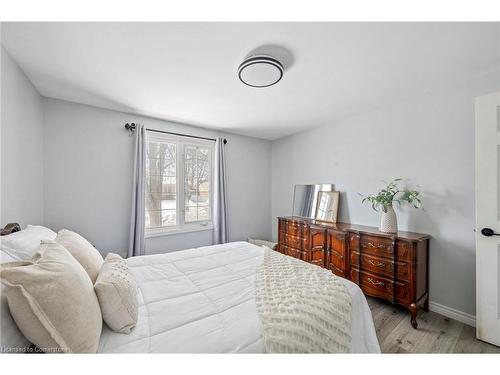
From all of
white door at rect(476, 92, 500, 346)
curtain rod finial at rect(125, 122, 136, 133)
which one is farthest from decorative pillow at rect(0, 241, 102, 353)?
white door at rect(476, 92, 500, 346)

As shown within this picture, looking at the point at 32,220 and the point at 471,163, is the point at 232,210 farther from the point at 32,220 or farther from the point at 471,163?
the point at 471,163

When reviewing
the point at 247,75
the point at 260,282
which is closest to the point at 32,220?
the point at 260,282

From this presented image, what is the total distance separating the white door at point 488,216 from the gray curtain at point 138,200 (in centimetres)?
360

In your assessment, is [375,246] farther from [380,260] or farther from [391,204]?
[391,204]

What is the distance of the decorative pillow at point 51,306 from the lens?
76 centimetres

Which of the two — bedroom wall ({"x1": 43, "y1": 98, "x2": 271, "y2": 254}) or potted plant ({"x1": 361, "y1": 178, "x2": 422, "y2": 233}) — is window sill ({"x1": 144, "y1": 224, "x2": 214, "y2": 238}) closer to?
bedroom wall ({"x1": 43, "y1": 98, "x2": 271, "y2": 254})

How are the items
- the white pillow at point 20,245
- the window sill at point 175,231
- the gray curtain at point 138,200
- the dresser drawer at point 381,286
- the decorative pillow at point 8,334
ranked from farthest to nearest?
the window sill at point 175,231, the gray curtain at point 138,200, the dresser drawer at point 381,286, the white pillow at point 20,245, the decorative pillow at point 8,334

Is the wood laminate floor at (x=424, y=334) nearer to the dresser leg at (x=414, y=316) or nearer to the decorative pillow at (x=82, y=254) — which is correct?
the dresser leg at (x=414, y=316)

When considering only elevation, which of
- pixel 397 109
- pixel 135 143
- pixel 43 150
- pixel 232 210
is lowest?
pixel 232 210

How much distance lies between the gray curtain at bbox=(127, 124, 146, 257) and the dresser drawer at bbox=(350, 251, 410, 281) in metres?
2.74

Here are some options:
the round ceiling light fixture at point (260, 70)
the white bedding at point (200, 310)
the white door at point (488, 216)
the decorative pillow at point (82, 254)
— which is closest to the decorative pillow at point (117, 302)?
the white bedding at point (200, 310)

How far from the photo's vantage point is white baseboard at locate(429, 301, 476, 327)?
6.52ft

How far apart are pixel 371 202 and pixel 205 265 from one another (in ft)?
7.43

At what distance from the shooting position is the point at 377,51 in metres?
1.57
